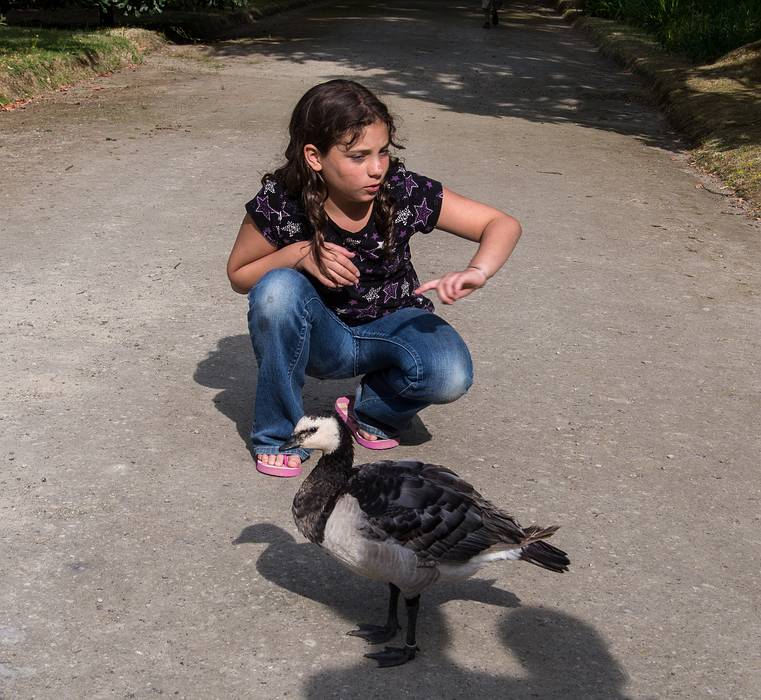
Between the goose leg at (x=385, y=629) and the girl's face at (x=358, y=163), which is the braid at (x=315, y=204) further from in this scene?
the goose leg at (x=385, y=629)

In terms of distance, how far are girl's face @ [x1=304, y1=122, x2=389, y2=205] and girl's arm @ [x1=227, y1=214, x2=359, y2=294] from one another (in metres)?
0.24

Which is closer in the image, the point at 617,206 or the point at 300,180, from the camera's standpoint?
the point at 300,180

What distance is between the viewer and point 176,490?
423 cm

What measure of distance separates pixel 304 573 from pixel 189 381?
1796 millimetres

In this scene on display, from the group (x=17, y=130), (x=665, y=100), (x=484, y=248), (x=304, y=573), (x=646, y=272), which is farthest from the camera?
(x=665, y=100)

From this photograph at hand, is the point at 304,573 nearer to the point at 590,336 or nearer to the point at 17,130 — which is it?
the point at 590,336

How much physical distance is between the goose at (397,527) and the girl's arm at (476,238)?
67 centimetres

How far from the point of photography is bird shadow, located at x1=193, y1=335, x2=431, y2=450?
4887mm

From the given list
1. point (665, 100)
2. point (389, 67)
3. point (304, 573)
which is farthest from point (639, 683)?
point (389, 67)

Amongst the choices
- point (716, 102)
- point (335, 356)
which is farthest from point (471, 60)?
point (335, 356)

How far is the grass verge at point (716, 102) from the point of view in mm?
10062

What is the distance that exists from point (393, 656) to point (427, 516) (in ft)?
1.42

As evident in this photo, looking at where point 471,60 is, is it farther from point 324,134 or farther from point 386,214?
point 324,134

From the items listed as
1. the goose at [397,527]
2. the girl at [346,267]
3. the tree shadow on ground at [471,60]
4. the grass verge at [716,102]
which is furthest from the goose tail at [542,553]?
the tree shadow on ground at [471,60]
